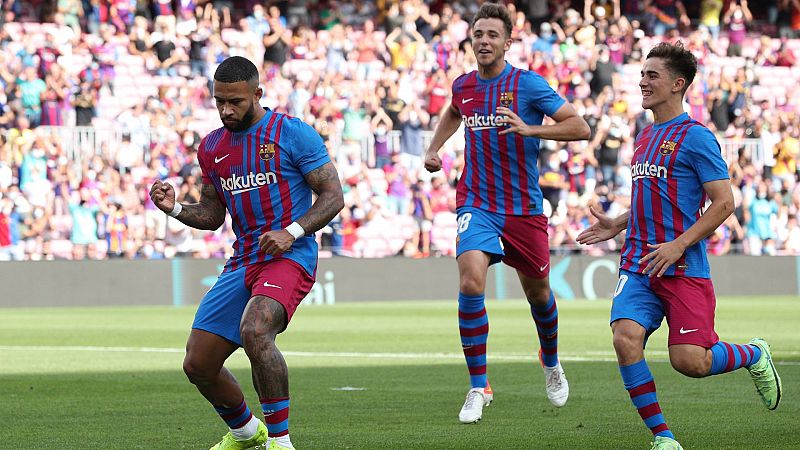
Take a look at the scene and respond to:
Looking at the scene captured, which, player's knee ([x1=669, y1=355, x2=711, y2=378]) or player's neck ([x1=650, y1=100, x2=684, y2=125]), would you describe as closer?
player's knee ([x1=669, y1=355, x2=711, y2=378])

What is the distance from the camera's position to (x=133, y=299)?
1009 inches

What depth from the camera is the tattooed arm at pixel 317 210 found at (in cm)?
724

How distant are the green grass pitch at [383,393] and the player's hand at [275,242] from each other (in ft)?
4.13

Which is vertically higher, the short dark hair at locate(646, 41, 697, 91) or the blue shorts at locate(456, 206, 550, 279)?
the short dark hair at locate(646, 41, 697, 91)

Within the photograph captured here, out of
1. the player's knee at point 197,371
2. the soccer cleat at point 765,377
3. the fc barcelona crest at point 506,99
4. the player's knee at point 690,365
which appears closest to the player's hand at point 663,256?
the player's knee at point 690,365

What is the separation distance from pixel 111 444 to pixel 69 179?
17.9 m

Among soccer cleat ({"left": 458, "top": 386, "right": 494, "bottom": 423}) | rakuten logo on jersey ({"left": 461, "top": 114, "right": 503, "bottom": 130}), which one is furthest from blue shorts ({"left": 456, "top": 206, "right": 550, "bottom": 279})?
soccer cleat ({"left": 458, "top": 386, "right": 494, "bottom": 423})

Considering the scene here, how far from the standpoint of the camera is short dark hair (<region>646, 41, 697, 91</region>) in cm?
764

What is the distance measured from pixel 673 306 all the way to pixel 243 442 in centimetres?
233

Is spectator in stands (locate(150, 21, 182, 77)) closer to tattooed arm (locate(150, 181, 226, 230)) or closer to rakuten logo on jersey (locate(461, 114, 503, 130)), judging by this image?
rakuten logo on jersey (locate(461, 114, 503, 130))

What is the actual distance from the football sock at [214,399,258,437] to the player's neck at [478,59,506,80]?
343 centimetres

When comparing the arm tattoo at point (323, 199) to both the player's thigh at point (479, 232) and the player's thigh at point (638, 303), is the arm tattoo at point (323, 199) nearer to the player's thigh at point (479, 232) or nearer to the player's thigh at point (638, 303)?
the player's thigh at point (638, 303)

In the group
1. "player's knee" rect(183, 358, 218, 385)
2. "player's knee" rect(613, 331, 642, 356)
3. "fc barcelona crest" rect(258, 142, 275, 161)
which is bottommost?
"player's knee" rect(183, 358, 218, 385)

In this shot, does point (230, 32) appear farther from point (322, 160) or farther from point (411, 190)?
point (322, 160)
